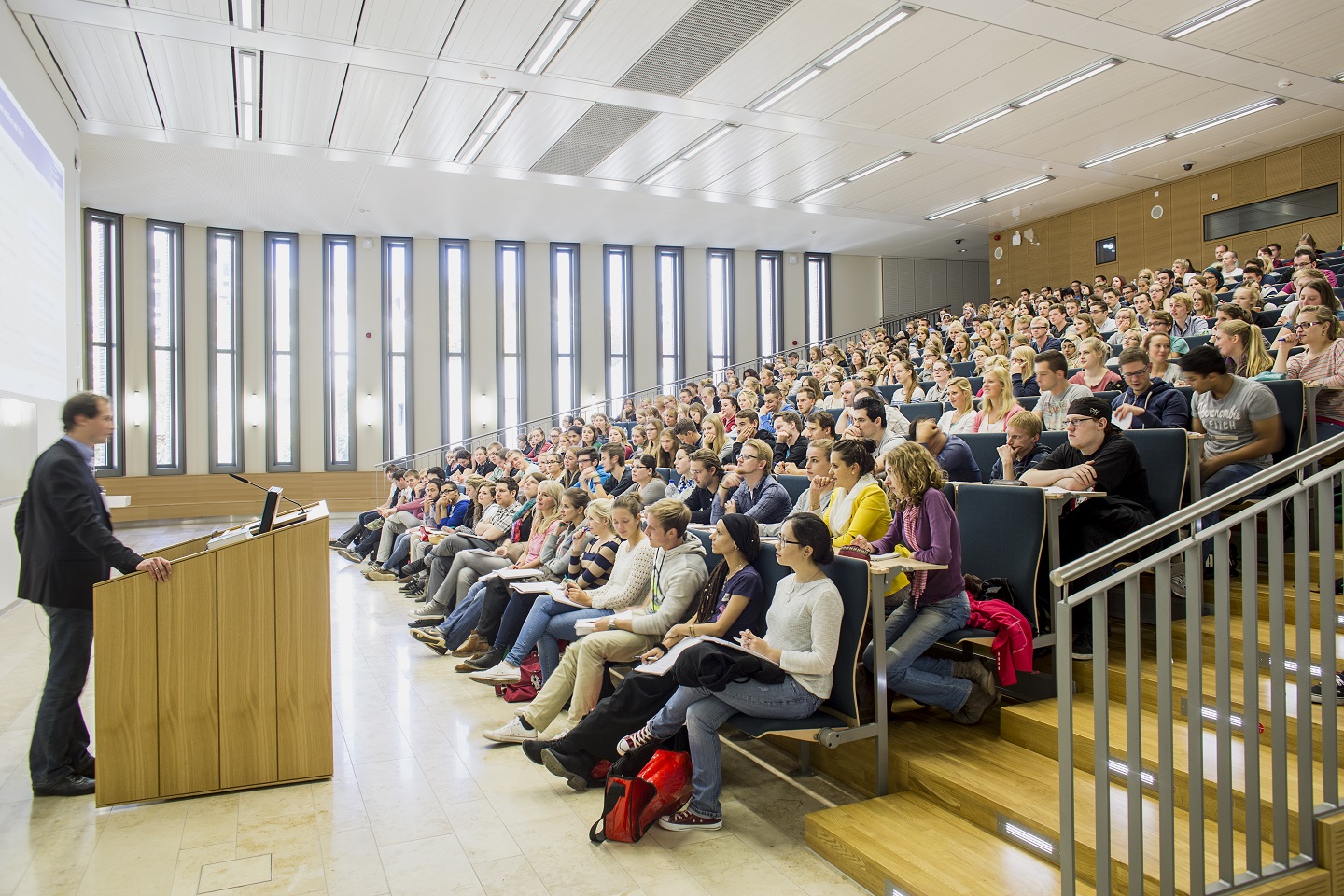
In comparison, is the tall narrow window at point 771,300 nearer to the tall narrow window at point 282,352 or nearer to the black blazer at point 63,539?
the tall narrow window at point 282,352

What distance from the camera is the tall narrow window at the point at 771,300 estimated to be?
17391 millimetres

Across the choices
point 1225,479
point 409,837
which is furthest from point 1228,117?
point 409,837

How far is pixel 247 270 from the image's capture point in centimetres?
1424

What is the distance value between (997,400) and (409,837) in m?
3.63

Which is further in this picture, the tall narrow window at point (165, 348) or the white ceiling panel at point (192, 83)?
the tall narrow window at point (165, 348)

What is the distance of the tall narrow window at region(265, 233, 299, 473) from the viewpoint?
14.5 metres

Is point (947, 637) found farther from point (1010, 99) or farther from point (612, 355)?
point (612, 355)

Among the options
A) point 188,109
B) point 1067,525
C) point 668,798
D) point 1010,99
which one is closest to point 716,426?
point 1067,525

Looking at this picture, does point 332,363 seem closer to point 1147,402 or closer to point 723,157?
point 723,157

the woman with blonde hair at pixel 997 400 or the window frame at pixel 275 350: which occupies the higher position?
the window frame at pixel 275 350

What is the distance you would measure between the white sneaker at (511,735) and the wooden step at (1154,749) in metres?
1.89

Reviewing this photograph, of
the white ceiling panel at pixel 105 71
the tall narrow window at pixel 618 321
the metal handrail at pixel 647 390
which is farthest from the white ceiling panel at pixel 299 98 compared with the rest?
the tall narrow window at pixel 618 321

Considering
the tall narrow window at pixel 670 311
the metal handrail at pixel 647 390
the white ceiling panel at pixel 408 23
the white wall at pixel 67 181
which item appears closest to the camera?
the white wall at pixel 67 181

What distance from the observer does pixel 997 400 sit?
4.80 meters
